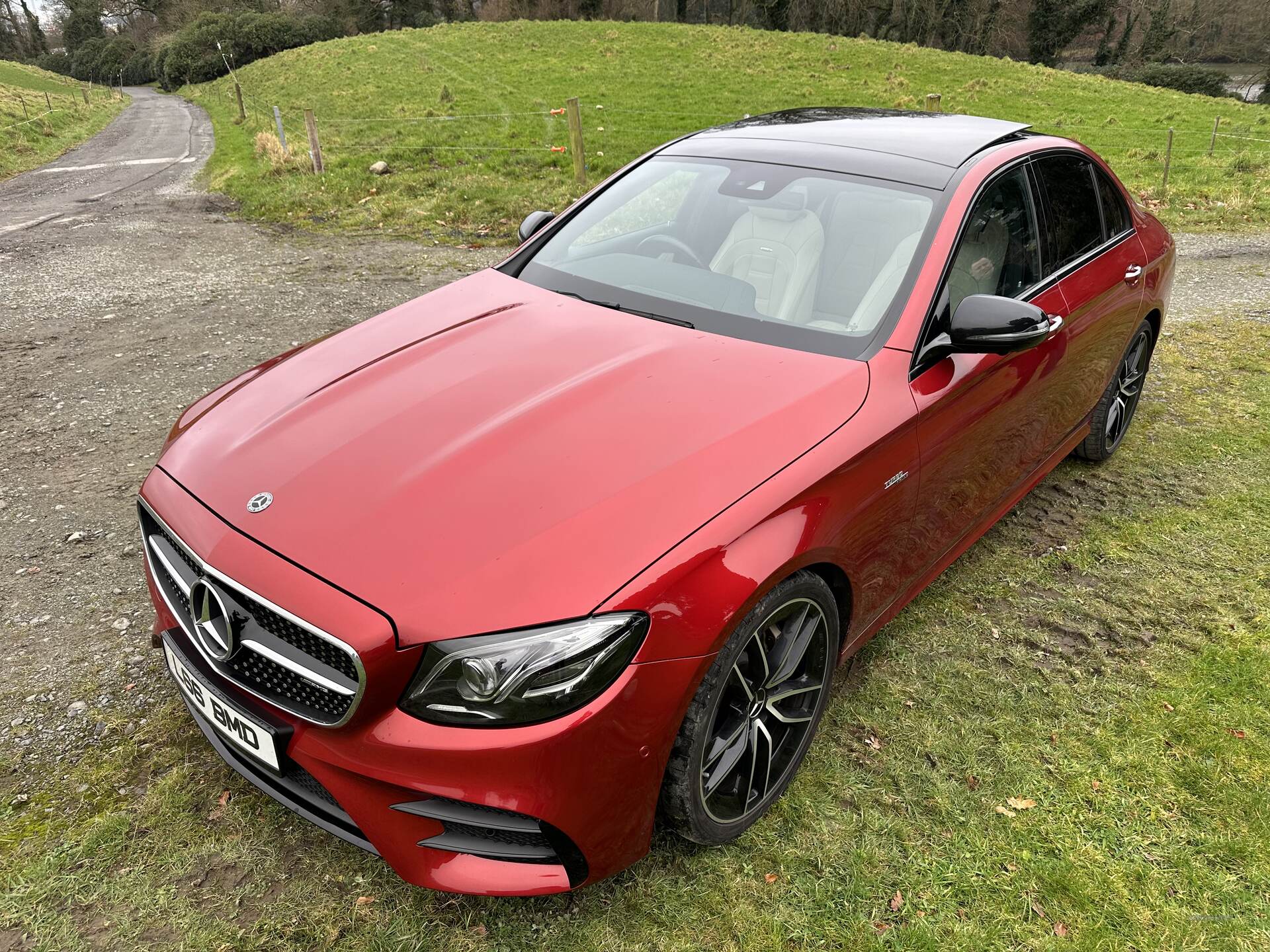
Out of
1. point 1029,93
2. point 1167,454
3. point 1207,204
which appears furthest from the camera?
point 1029,93

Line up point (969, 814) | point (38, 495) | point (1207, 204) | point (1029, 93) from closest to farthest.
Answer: point (969, 814)
point (38, 495)
point (1207, 204)
point (1029, 93)

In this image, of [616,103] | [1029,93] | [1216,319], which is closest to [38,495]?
[1216,319]

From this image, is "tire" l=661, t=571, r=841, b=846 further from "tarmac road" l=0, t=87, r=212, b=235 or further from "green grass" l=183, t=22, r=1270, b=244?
"tarmac road" l=0, t=87, r=212, b=235

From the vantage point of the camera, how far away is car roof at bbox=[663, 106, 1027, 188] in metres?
3.01

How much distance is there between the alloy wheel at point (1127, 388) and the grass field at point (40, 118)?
58.8 ft

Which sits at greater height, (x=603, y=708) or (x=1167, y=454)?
(x=603, y=708)

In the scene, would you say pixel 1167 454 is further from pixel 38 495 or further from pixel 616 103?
pixel 616 103

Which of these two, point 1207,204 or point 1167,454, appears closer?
point 1167,454

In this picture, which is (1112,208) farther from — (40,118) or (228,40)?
(228,40)

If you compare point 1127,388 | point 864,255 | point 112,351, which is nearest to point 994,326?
point 864,255

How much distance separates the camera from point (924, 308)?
8.50 ft

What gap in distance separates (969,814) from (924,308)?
4.93ft

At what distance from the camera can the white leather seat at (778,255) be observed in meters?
2.76

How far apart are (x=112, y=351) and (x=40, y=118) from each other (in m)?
22.3
